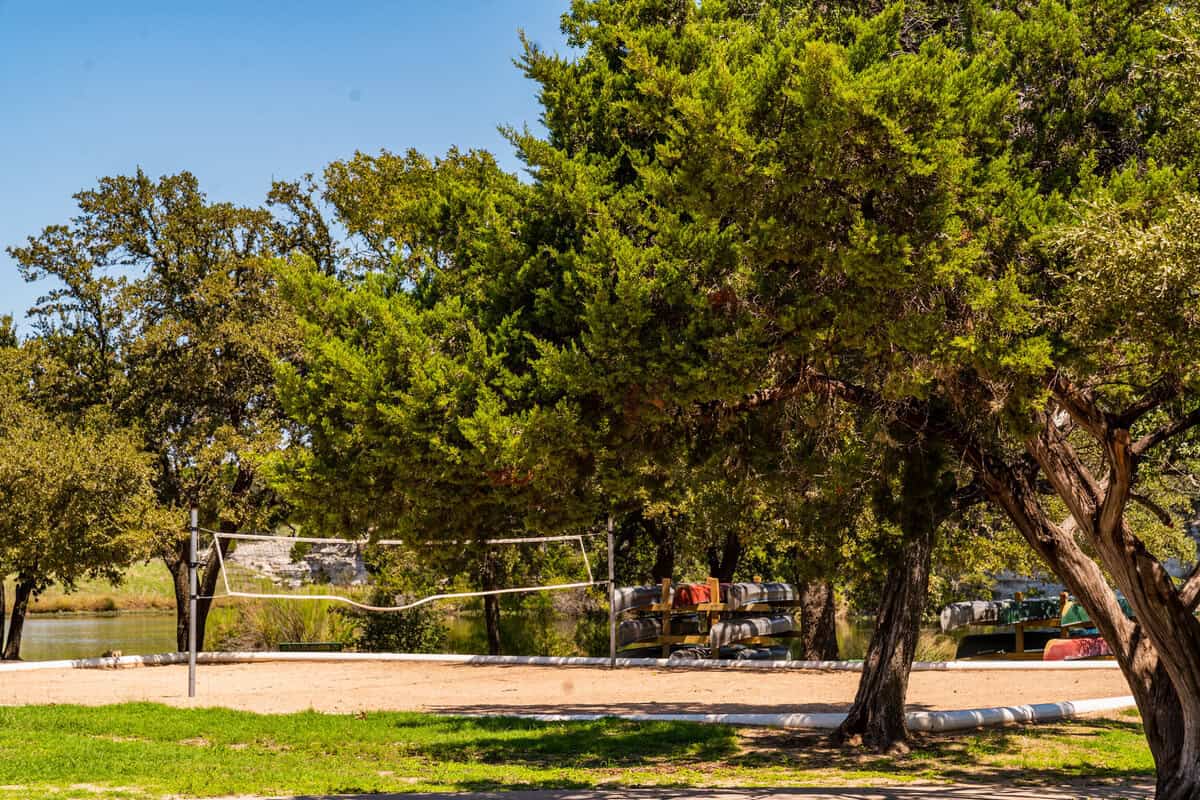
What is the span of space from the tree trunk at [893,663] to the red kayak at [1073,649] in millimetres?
11907

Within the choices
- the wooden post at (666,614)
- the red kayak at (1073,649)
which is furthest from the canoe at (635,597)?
the red kayak at (1073,649)

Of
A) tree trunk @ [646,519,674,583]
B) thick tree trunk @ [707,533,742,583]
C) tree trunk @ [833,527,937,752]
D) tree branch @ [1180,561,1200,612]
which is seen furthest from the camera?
thick tree trunk @ [707,533,742,583]

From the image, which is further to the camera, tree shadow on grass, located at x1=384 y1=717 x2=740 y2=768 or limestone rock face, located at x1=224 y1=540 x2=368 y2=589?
limestone rock face, located at x1=224 y1=540 x2=368 y2=589

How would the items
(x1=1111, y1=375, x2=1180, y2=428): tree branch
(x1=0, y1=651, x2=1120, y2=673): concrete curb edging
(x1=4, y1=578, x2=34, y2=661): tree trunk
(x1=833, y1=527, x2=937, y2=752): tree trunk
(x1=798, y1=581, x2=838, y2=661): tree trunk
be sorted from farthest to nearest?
(x1=4, y1=578, x2=34, y2=661): tree trunk → (x1=798, y1=581, x2=838, y2=661): tree trunk → (x1=0, y1=651, x2=1120, y2=673): concrete curb edging → (x1=833, y1=527, x2=937, y2=752): tree trunk → (x1=1111, y1=375, x2=1180, y2=428): tree branch

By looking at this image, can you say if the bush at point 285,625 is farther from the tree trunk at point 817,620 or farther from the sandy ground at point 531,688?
the tree trunk at point 817,620

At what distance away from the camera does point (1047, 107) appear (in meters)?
8.81

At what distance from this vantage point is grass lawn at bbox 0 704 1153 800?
10102 mm

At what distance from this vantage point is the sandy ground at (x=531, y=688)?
16.4m

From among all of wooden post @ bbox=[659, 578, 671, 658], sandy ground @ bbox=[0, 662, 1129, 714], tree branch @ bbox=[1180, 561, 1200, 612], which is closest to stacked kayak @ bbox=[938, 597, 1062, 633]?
sandy ground @ bbox=[0, 662, 1129, 714]

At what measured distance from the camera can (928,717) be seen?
13734 millimetres

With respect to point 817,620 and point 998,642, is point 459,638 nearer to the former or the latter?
point 817,620

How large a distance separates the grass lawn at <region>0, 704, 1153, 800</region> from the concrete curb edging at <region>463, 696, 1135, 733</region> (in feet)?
0.93

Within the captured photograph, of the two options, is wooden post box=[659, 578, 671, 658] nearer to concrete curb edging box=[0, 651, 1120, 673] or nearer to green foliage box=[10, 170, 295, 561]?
concrete curb edging box=[0, 651, 1120, 673]

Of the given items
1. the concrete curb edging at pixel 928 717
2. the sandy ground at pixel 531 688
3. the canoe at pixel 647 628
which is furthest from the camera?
the canoe at pixel 647 628
